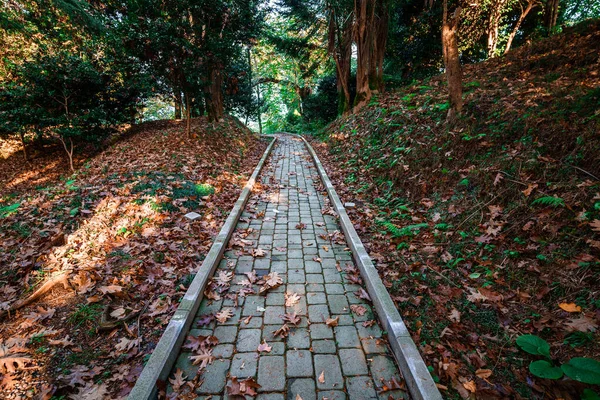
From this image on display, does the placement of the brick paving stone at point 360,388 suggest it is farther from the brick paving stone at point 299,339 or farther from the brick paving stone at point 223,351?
the brick paving stone at point 223,351

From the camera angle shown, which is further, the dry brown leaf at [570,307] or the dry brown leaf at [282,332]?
the dry brown leaf at [282,332]

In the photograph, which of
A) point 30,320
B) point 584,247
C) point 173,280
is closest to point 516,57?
point 584,247

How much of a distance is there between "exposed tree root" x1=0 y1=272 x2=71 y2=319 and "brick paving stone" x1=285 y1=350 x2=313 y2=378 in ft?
9.44

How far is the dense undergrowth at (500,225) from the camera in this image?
7.96 ft

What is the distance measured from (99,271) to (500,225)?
5387mm

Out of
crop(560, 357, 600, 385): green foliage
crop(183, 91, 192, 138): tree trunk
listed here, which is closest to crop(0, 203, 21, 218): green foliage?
crop(183, 91, 192, 138): tree trunk

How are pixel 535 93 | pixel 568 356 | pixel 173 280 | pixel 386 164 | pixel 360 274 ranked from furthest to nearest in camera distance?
1. pixel 386 164
2. pixel 535 93
3. pixel 360 274
4. pixel 173 280
5. pixel 568 356

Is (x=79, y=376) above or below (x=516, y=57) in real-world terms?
below

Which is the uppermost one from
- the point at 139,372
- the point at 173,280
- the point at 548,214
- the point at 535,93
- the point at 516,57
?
the point at 516,57

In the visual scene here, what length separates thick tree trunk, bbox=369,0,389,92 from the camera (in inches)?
478

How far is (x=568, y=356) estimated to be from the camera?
2.24 meters

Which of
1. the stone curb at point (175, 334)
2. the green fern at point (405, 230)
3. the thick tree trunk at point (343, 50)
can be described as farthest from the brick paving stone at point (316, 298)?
the thick tree trunk at point (343, 50)

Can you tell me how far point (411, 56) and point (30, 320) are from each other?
1710 cm

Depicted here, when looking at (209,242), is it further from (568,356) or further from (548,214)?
(548,214)
